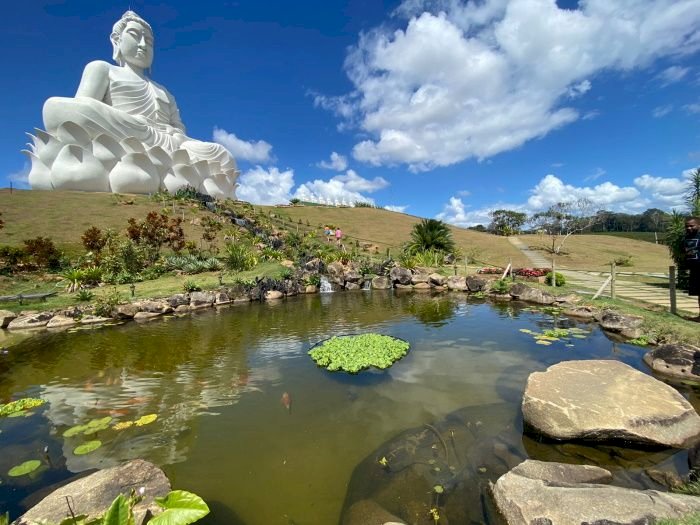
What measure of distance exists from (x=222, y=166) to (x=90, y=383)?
37.3 metres

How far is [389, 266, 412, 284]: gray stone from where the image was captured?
64.5ft

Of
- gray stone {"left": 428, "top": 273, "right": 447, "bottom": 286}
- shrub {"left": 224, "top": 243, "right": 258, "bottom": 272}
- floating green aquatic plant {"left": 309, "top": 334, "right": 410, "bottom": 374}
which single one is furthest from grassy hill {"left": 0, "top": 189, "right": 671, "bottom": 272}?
floating green aquatic plant {"left": 309, "top": 334, "right": 410, "bottom": 374}

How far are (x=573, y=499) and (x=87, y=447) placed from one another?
5.64 metres

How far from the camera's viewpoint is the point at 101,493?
302cm

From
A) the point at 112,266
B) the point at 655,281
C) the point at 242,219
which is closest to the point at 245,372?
the point at 112,266

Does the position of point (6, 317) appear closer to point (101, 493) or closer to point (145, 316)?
point (145, 316)

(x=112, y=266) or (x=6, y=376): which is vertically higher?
(x=112, y=266)

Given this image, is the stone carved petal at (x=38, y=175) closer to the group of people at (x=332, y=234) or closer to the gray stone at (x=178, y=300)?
the group of people at (x=332, y=234)

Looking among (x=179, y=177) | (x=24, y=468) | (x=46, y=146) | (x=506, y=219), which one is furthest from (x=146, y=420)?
(x=506, y=219)

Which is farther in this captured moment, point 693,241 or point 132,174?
point 132,174

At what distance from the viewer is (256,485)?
12.2 ft

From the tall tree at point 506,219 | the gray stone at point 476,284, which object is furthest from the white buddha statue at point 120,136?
the tall tree at point 506,219

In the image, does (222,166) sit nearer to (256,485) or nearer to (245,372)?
(245,372)

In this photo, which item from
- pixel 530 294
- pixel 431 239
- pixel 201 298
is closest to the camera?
pixel 530 294
